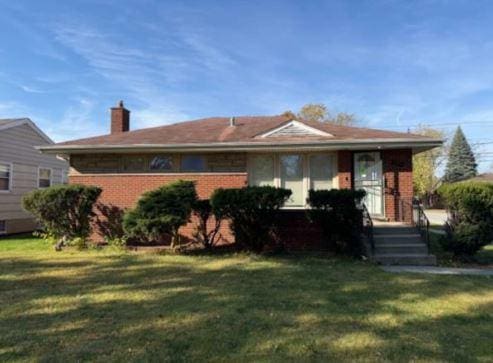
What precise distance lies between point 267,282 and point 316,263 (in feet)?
7.21

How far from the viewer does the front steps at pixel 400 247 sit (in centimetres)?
885

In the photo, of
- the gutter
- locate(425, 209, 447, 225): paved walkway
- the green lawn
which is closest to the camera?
the green lawn

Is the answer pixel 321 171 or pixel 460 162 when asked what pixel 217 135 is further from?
pixel 460 162

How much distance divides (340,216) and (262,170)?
339 cm

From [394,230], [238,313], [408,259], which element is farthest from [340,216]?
[238,313]

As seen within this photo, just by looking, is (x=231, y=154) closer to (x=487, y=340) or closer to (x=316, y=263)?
(x=316, y=263)

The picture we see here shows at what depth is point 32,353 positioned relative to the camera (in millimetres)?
3854

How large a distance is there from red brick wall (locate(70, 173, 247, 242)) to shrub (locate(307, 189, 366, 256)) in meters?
2.78

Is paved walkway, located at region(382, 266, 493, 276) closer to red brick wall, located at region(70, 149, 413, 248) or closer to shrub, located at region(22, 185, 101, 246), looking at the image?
red brick wall, located at region(70, 149, 413, 248)

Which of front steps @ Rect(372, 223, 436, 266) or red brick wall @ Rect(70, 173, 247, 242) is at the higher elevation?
red brick wall @ Rect(70, 173, 247, 242)

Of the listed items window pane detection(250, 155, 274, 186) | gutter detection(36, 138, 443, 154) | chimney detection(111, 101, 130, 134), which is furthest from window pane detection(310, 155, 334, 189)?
chimney detection(111, 101, 130, 134)

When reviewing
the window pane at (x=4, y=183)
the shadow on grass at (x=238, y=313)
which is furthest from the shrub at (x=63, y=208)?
A: the window pane at (x=4, y=183)

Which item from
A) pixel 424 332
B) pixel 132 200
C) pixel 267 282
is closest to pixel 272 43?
pixel 132 200

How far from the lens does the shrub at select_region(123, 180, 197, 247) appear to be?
9.43 metres
